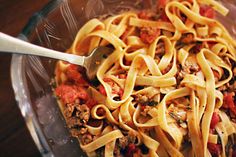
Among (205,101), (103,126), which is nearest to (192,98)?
(205,101)

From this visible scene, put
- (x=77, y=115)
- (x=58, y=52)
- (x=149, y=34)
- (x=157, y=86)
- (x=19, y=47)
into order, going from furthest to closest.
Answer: (x=149, y=34) → (x=157, y=86) → (x=77, y=115) → (x=58, y=52) → (x=19, y=47)

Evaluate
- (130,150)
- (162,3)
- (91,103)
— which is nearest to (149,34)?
(162,3)

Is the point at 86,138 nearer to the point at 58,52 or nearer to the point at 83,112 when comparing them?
the point at 83,112

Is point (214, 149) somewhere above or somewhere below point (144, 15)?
below

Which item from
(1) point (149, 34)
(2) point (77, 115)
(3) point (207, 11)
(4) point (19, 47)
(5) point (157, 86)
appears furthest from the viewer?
(3) point (207, 11)

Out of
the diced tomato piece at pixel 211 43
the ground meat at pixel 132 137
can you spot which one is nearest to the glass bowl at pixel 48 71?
the ground meat at pixel 132 137
